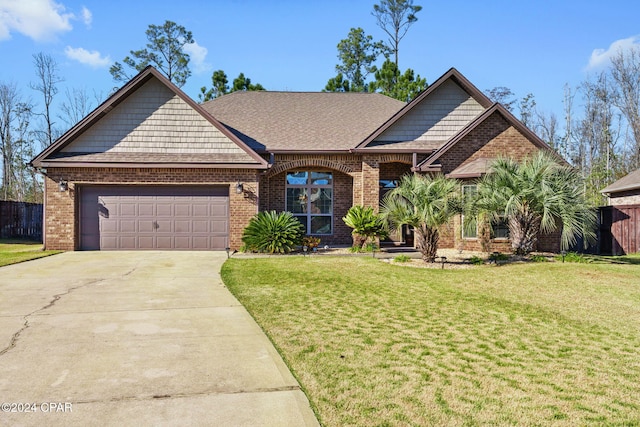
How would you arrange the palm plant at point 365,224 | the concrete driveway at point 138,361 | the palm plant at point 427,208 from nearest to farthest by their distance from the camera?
1. the concrete driveway at point 138,361
2. the palm plant at point 427,208
3. the palm plant at point 365,224

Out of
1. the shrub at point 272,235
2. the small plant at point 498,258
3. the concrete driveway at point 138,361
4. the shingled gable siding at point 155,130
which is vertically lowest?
the concrete driveway at point 138,361

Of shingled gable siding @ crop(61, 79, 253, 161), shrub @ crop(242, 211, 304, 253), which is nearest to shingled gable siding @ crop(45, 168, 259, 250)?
shingled gable siding @ crop(61, 79, 253, 161)

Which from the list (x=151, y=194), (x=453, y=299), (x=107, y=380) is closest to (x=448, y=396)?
(x=107, y=380)

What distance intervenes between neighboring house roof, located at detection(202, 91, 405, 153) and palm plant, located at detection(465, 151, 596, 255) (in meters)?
6.04

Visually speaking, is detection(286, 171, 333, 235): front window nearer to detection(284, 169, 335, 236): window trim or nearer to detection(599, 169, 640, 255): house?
detection(284, 169, 335, 236): window trim

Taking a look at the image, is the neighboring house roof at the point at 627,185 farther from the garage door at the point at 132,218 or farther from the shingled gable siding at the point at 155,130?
the garage door at the point at 132,218

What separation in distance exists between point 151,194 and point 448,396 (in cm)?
1412

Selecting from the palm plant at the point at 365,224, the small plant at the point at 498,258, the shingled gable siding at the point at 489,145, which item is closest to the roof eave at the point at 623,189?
the shingled gable siding at the point at 489,145

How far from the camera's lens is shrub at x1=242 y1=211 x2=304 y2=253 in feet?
47.4

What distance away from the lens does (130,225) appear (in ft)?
52.0

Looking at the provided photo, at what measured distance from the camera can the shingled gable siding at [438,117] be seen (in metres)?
17.3

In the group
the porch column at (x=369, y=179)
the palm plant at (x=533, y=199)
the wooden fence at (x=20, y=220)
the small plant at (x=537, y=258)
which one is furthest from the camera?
the wooden fence at (x=20, y=220)

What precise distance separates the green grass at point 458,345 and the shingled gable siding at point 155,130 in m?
7.68

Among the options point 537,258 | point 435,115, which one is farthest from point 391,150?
point 537,258
